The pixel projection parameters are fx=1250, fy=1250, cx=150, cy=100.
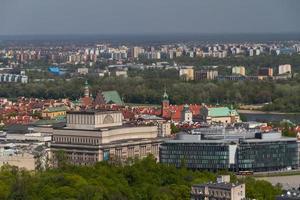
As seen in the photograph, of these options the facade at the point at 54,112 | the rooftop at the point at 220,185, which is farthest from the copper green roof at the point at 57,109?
the rooftop at the point at 220,185

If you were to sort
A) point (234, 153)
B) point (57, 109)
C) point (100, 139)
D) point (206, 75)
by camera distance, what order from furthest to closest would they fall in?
1. point (206, 75)
2. point (57, 109)
3. point (100, 139)
4. point (234, 153)

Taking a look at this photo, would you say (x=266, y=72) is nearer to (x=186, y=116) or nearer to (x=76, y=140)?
(x=186, y=116)

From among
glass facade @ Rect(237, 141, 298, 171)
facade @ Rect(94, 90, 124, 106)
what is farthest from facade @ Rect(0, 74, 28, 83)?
glass facade @ Rect(237, 141, 298, 171)

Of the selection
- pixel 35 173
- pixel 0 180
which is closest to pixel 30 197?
pixel 0 180

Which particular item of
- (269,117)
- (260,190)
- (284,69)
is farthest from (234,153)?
(284,69)

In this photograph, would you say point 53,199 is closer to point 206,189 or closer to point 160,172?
point 206,189

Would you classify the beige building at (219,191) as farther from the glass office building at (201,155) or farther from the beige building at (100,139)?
the beige building at (100,139)
